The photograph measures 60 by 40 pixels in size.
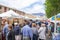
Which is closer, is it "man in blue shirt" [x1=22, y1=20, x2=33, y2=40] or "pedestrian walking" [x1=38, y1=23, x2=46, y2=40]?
"man in blue shirt" [x1=22, y1=20, x2=33, y2=40]

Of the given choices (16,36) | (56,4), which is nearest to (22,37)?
(16,36)

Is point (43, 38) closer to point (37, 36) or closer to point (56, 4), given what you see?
point (37, 36)

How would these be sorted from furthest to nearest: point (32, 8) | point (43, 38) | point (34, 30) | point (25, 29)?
point (43, 38)
point (34, 30)
point (25, 29)
point (32, 8)

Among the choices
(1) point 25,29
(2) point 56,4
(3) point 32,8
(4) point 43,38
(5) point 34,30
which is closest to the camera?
(3) point 32,8

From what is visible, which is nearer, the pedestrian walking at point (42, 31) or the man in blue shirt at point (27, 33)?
the man in blue shirt at point (27, 33)

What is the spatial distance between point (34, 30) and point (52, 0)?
105 feet

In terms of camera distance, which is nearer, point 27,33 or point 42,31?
point 27,33

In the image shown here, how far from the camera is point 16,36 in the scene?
17.2 metres

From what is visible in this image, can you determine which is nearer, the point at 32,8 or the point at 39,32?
the point at 32,8

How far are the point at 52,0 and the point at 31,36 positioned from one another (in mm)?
33047

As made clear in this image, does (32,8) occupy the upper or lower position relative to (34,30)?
upper

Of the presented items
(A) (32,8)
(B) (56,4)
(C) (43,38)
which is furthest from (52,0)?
(A) (32,8)

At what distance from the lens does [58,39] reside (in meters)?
16.6

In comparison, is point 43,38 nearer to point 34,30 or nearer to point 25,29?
point 34,30
